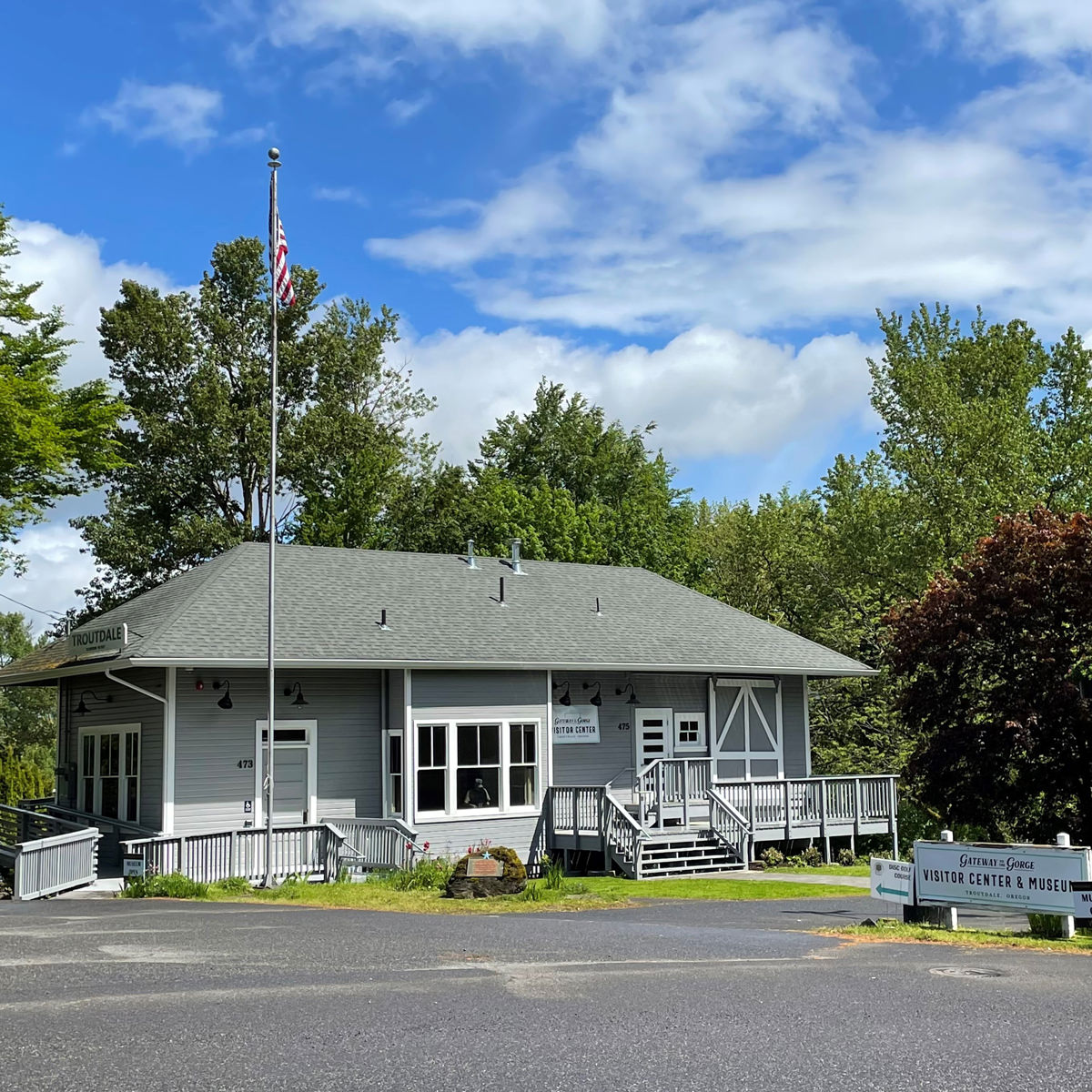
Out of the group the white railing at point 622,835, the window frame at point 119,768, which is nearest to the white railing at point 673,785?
the white railing at point 622,835

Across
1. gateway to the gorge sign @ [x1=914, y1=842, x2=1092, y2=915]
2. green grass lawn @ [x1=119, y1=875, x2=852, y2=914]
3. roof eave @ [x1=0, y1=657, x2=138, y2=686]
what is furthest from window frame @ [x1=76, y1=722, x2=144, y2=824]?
gateway to the gorge sign @ [x1=914, y1=842, x2=1092, y2=915]

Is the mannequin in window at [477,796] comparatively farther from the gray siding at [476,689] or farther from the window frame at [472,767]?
the gray siding at [476,689]

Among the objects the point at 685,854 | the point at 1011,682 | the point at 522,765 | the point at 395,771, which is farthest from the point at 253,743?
the point at 1011,682

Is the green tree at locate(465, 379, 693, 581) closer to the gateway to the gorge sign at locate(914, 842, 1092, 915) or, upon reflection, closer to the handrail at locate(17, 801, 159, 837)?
the handrail at locate(17, 801, 159, 837)

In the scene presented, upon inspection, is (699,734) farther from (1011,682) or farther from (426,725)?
(1011,682)

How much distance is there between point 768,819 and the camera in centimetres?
2667

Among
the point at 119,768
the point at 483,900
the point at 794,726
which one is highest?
the point at 794,726

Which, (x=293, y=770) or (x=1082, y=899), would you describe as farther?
(x=293, y=770)

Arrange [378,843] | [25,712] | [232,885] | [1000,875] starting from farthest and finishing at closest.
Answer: [25,712], [378,843], [232,885], [1000,875]

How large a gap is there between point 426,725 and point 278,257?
9.13m

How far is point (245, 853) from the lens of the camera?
22031mm

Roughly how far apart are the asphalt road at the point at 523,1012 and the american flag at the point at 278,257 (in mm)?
11459

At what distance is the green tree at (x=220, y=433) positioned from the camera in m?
44.0

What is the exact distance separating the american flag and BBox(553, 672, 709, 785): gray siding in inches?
388
